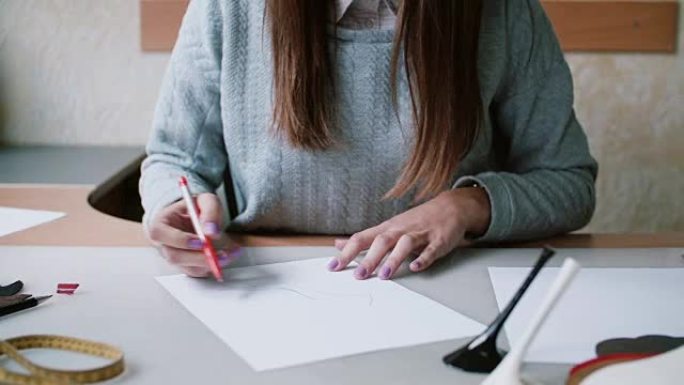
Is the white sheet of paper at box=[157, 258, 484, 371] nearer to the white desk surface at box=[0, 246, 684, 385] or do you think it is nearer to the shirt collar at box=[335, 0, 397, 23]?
the white desk surface at box=[0, 246, 684, 385]

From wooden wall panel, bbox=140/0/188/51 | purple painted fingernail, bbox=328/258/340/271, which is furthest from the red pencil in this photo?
wooden wall panel, bbox=140/0/188/51

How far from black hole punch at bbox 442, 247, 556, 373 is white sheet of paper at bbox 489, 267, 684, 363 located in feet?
0.11

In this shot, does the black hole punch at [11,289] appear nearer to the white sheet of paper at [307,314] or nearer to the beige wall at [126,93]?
the white sheet of paper at [307,314]

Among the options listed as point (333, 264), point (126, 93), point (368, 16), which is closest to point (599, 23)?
point (368, 16)

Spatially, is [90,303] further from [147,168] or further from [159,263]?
[147,168]

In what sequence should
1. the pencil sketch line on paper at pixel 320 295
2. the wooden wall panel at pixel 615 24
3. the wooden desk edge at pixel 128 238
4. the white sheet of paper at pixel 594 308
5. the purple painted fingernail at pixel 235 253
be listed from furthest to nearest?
the wooden wall panel at pixel 615 24 → the wooden desk edge at pixel 128 238 → the purple painted fingernail at pixel 235 253 → the pencil sketch line on paper at pixel 320 295 → the white sheet of paper at pixel 594 308

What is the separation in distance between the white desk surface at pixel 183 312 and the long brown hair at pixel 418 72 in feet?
0.49

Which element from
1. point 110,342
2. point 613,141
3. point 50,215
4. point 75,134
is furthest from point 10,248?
point 613,141

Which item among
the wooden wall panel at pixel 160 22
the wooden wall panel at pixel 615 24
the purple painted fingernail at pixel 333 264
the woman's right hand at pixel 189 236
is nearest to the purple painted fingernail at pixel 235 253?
the woman's right hand at pixel 189 236

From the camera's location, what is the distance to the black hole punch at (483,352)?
26.5 inches

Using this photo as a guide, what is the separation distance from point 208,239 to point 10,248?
0.89 feet

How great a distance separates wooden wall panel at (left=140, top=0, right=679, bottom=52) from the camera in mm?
1819

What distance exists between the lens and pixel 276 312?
2.61 ft

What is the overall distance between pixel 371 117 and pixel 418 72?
90 millimetres
